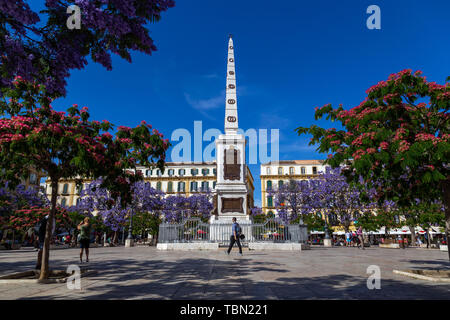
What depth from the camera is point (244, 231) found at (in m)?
21.9

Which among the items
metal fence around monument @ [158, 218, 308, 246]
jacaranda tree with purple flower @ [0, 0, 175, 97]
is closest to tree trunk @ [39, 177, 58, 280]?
jacaranda tree with purple flower @ [0, 0, 175, 97]

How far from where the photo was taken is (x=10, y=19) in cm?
413

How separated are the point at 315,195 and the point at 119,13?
34.4m

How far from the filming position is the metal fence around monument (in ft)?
69.5

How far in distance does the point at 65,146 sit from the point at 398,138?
25.3 feet

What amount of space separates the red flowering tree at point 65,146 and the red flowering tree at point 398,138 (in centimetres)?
484

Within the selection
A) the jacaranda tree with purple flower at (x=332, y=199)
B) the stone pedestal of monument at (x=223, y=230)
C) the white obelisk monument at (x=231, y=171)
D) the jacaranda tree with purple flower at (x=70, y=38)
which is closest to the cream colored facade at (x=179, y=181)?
the jacaranda tree with purple flower at (x=332, y=199)

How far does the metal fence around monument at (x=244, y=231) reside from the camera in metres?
21.2

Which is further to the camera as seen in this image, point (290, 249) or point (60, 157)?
point (290, 249)

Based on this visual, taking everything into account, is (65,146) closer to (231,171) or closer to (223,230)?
(223,230)

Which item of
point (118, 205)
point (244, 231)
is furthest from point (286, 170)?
point (244, 231)

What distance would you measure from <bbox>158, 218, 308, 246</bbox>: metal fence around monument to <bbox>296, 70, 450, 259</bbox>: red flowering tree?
12768 mm
